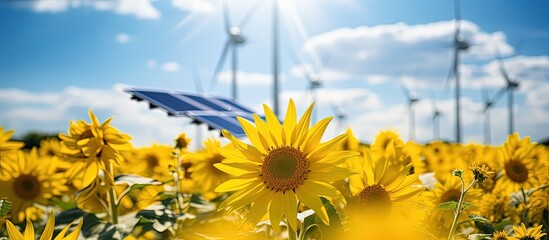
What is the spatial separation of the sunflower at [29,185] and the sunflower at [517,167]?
3.00 m

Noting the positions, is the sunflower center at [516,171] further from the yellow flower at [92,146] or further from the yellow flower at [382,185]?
the yellow flower at [92,146]

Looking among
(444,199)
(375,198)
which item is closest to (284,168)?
(375,198)

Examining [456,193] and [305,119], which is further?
[456,193]

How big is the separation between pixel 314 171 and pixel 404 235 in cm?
71

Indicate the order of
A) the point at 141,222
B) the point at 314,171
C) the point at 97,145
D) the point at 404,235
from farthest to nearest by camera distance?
the point at 97,145, the point at 141,222, the point at 314,171, the point at 404,235

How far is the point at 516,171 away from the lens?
3.84m

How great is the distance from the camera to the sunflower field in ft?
6.26

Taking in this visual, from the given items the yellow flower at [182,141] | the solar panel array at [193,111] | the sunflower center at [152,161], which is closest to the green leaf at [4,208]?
the solar panel array at [193,111]

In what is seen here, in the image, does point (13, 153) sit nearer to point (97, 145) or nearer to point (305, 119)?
point (97, 145)

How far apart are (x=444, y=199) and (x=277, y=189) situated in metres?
1.50

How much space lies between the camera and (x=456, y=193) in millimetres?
3145

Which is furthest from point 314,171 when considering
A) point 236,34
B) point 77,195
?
point 236,34

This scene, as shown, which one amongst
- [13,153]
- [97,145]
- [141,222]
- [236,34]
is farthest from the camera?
[236,34]

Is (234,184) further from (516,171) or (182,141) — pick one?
(516,171)
